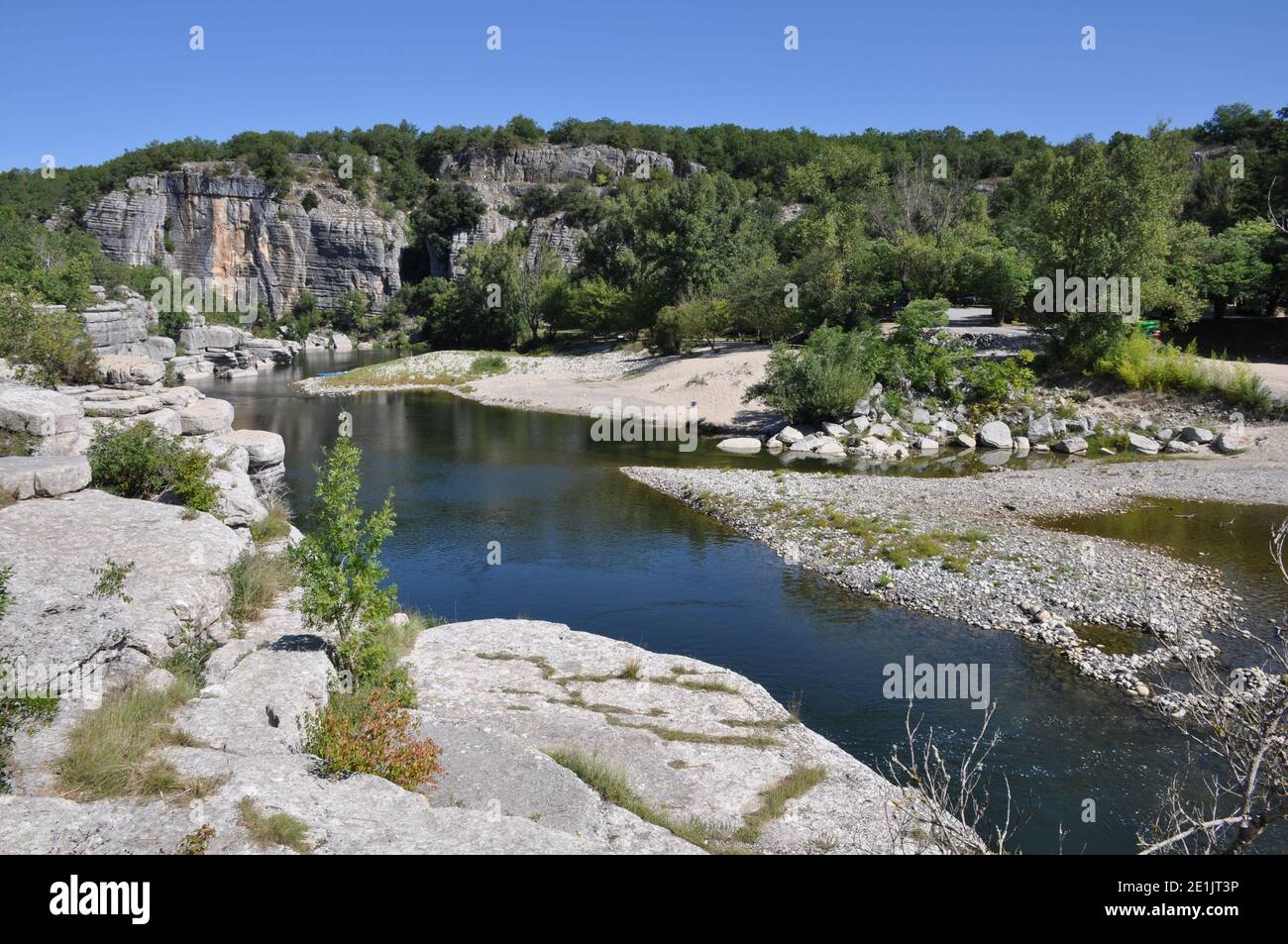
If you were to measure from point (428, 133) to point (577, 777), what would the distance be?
477 ft

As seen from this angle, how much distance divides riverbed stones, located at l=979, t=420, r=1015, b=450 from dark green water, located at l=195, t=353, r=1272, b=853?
10.9m

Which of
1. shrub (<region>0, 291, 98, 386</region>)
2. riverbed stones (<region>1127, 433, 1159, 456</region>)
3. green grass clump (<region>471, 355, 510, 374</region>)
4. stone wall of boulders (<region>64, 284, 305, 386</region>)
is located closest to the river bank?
green grass clump (<region>471, 355, 510, 374</region>)

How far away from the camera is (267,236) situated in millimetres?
115500

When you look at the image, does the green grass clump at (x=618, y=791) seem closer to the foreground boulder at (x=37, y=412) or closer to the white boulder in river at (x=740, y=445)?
the foreground boulder at (x=37, y=412)

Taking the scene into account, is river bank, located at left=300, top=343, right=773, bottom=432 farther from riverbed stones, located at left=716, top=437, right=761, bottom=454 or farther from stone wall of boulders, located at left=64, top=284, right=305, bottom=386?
stone wall of boulders, located at left=64, top=284, right=305, bottom=386

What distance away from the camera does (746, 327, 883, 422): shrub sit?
123ft

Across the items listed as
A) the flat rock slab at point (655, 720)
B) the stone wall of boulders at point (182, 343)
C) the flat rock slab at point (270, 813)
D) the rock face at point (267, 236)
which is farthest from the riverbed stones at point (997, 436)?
the rock face at point (267, 236)

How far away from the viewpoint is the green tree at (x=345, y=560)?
12078 millimetres

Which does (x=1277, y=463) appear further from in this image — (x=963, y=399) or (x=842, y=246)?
(x=842, y=246)

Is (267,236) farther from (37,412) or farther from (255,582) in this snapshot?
(255,582)

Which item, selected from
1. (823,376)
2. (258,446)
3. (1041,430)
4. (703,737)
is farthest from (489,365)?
(703,737)

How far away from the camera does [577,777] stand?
10.0m

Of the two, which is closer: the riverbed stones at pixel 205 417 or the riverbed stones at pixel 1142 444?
the riverbed stones at pixel 205 417

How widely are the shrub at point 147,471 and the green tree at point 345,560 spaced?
550 centimetres
